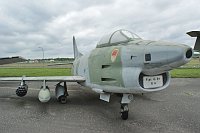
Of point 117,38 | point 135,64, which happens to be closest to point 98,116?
point 135,64

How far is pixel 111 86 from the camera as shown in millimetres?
5809

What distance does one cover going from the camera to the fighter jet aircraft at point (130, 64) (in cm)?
468

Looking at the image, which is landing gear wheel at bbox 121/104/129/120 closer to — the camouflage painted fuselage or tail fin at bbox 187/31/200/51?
the camouflage painted fuselage

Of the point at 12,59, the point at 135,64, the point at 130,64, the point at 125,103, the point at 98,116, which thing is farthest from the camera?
the point at 12,59

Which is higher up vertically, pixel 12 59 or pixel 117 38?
pixel 12 59

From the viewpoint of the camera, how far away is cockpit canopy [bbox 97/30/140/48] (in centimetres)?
598

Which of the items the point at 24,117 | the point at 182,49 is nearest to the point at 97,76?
the point at 24,117

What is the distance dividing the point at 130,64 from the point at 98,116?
71.8 inches

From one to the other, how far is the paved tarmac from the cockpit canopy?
6.61 feet

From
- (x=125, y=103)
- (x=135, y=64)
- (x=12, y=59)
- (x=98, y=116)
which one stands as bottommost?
(x=98, y=116)

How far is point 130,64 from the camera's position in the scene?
530 centimetres

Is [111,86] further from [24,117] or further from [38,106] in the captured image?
[38,106]

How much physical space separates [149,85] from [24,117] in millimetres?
3458

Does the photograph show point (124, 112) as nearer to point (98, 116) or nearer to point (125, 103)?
point (125, 103)
